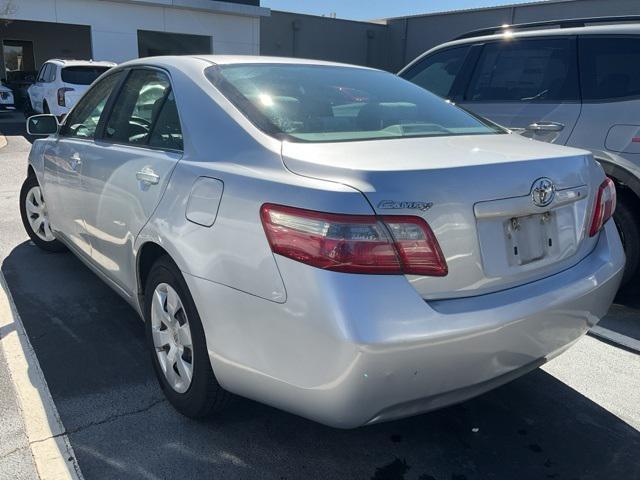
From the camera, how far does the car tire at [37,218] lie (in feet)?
15.9

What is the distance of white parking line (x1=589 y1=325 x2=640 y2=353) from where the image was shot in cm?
361

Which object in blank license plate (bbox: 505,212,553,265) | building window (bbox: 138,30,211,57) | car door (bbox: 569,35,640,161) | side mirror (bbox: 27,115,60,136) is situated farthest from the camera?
building window (bbox: 138,30,211,57)

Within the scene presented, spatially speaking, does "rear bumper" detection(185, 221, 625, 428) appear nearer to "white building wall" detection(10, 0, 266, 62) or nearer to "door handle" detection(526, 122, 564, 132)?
"door handle" detection(526, 122, 564, 132)

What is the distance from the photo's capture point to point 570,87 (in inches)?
174

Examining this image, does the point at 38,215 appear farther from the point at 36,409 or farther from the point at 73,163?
the point at 36,409

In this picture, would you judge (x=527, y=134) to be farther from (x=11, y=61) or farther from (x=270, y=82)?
(x=11, y=61)

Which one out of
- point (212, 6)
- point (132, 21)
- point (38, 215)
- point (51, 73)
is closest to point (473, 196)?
point (38, 215)

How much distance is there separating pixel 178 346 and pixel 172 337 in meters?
0.07

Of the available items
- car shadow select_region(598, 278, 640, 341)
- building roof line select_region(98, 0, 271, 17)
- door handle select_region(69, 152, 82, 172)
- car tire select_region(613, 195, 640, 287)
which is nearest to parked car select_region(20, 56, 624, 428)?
door handle select_region(69, 152, 82, 172)

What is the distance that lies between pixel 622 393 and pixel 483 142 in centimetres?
154

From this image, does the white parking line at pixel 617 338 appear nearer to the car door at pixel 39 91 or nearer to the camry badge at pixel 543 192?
the camry badge at pixel 543 192

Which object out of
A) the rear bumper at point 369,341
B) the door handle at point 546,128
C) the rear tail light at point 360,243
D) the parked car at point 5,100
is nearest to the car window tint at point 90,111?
the rear bumper at point 369,341

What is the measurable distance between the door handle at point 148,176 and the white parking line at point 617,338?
285cm

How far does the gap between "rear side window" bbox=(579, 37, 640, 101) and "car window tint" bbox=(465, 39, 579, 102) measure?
9 centimetres
